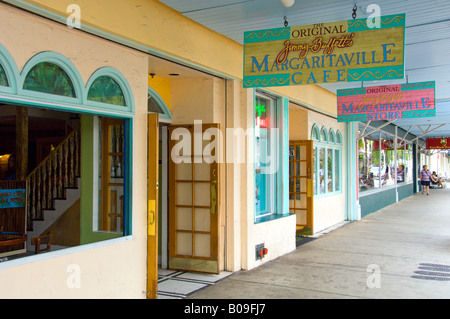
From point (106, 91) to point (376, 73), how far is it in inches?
109

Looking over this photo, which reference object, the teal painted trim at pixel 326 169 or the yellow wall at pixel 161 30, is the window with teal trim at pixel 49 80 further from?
the teal painted trim at pixel 326 169

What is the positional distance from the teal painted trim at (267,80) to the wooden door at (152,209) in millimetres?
1199

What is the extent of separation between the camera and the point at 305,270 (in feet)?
21.9

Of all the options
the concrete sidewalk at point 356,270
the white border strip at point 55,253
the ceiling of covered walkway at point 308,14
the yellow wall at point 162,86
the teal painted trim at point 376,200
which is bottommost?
the concrete sidewalk at point 356,270

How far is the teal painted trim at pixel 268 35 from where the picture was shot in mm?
4922

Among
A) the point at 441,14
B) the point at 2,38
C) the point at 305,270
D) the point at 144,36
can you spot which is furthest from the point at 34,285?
the point at 441,14

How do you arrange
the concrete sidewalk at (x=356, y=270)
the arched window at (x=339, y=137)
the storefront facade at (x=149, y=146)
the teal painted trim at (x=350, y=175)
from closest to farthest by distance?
the storefront facade at (x=149, y=146), the concrete sidewalk at (x=356, y=270), the arched window at (x=339, y=137), the teal painted trim at (x=350, y=175)

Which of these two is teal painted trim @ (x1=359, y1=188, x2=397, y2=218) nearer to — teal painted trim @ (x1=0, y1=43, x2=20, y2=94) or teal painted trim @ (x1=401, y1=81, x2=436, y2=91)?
teal painted trim @ (x1=401, y1=81, x2=436, y2=91)

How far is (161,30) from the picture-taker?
496 centimetres

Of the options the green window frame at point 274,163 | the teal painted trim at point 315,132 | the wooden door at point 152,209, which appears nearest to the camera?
the wooden door at point 152,209

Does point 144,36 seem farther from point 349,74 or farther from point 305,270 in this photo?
point 305,270

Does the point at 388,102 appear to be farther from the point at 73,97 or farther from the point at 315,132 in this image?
the point at 73,97

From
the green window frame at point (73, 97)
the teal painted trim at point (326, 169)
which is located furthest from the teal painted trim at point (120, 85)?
the teal painted trim at point (326, 169)

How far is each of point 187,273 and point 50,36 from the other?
12.7 ft
